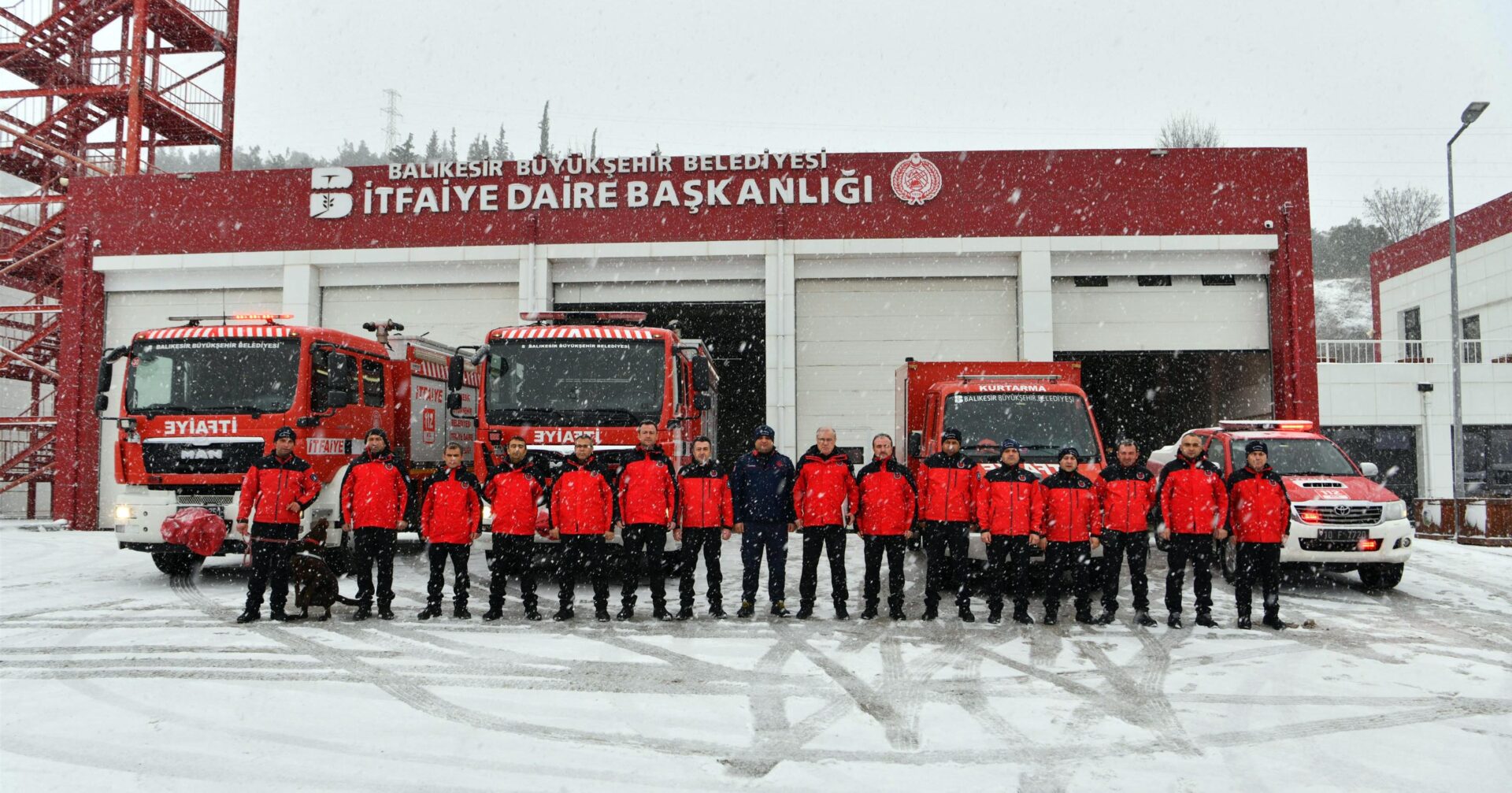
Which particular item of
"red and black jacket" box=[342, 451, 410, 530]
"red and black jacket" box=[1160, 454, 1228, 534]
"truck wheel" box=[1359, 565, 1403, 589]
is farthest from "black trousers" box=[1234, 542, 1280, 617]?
"red and black jacket" box=[342, 451, 410, 530]

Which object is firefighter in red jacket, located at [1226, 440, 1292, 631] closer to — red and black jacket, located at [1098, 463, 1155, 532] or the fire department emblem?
red and black jacket, located at [1098, 463, 1155, 532]

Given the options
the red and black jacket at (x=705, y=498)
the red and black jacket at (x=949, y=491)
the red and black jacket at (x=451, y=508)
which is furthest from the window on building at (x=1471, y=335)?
the red and black jacket at (x=451, y=508)

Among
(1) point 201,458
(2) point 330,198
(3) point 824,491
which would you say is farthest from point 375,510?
(2) point 330,198

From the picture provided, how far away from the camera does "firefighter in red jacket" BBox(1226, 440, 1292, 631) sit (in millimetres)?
8211

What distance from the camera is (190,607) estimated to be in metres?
9.21

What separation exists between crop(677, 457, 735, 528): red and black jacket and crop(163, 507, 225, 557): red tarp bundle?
15.4ft

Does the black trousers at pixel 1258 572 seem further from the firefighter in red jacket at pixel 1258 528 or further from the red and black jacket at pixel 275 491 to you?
the red and black jacket at pixel 275 491

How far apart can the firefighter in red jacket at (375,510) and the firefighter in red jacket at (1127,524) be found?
6243 millimetres

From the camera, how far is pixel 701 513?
27.6ft

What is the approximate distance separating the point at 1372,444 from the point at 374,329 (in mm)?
22008

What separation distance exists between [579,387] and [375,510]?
8.80 ft

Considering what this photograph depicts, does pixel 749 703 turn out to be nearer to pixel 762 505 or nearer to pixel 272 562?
pixel 762 505

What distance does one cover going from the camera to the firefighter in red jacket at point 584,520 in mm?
8391

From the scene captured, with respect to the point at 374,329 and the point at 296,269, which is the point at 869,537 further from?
the point at 296,269
